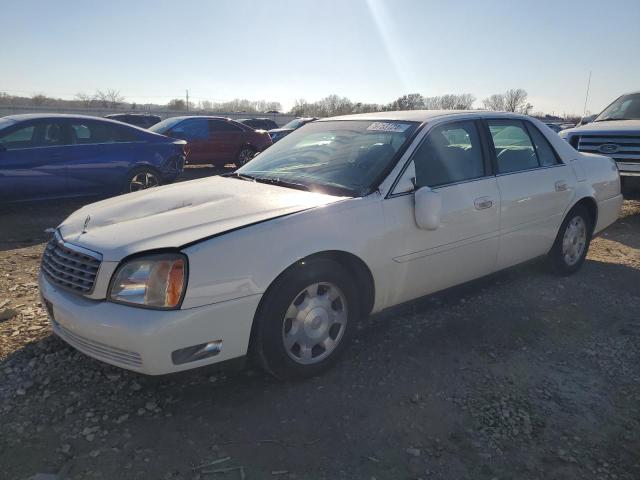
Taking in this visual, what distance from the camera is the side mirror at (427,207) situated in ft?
10.6

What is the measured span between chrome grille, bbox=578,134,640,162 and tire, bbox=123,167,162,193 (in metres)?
6.87

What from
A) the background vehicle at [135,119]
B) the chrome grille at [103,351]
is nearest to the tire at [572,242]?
the chrome grille at [103,351]

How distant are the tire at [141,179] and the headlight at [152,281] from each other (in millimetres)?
5765

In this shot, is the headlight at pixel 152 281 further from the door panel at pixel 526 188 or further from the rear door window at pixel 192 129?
the rear door window at pixel 192 129

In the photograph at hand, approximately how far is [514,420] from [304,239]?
1.46 metres

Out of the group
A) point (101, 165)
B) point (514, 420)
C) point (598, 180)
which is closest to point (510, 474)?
point (514, 420)

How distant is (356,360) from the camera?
3.29m

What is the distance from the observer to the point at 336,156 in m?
3.70

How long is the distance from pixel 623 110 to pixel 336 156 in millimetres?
7478

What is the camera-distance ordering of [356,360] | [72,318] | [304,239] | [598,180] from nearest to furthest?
[72,318], [304,239], [356,360], [598,180]

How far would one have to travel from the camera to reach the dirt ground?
92.1 inches

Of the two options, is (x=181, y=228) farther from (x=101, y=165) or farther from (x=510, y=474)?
(x=101, y=165)

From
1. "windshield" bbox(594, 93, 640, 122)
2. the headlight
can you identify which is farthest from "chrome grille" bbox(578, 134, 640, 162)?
the headlight

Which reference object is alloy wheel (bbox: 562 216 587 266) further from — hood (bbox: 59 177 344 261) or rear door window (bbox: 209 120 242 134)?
rear door window (bbox: 209 120 242 134)
